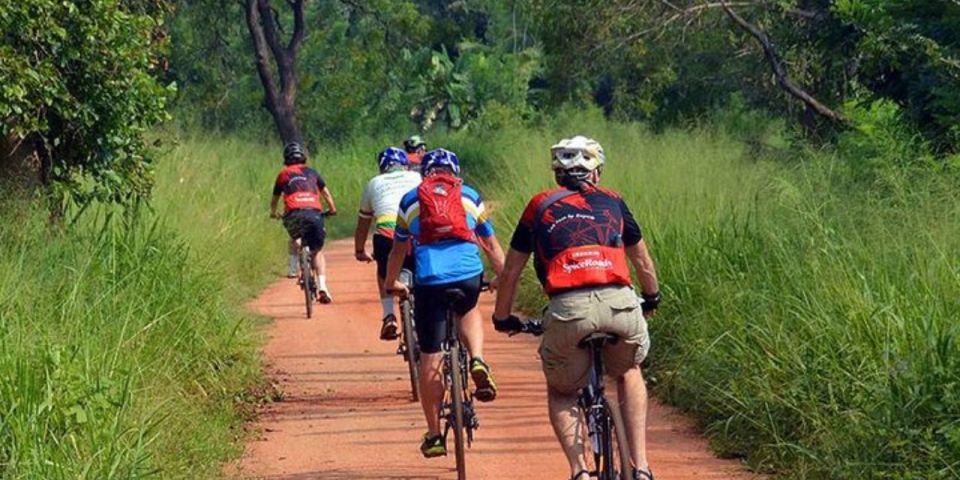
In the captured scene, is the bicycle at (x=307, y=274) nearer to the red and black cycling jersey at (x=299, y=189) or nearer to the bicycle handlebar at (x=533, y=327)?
the red and black cycling jersey at (x=299, y=189)

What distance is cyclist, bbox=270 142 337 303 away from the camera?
53.9 feet

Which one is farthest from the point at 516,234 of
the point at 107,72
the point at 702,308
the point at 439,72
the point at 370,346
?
the point at 439,72

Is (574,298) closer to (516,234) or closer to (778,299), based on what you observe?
(516,234)

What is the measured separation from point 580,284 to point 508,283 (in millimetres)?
552

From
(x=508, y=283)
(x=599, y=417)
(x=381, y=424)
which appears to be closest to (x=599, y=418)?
(x=599, y=417)

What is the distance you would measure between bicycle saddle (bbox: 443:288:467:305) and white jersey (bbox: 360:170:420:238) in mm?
3014

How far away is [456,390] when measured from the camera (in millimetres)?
8508

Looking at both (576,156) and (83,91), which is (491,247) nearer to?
(576,156)

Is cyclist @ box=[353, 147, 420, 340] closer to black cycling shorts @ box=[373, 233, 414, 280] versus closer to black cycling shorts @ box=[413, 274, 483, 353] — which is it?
black cycling shorts @ box=[373, 233, 414, 280]

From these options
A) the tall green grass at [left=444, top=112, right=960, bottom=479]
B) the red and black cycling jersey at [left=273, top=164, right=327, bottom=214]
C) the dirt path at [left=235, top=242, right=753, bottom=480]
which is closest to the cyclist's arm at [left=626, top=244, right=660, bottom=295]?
the tall green grass at [left=444, top=112, right=960, bottom=479]

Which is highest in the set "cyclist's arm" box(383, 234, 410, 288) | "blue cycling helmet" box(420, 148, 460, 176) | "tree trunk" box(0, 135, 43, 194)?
"blue cycling helmet" box(420, 148, 460, 176)

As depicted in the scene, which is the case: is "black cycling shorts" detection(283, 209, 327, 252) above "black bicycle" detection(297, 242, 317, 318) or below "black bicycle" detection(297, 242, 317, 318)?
above

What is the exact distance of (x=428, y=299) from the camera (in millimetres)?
8906

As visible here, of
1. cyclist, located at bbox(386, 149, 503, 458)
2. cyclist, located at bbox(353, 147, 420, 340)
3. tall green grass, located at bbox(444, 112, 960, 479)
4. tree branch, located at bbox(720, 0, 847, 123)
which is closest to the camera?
tall green grass, located at bbox(444, 112, 960, 479)
